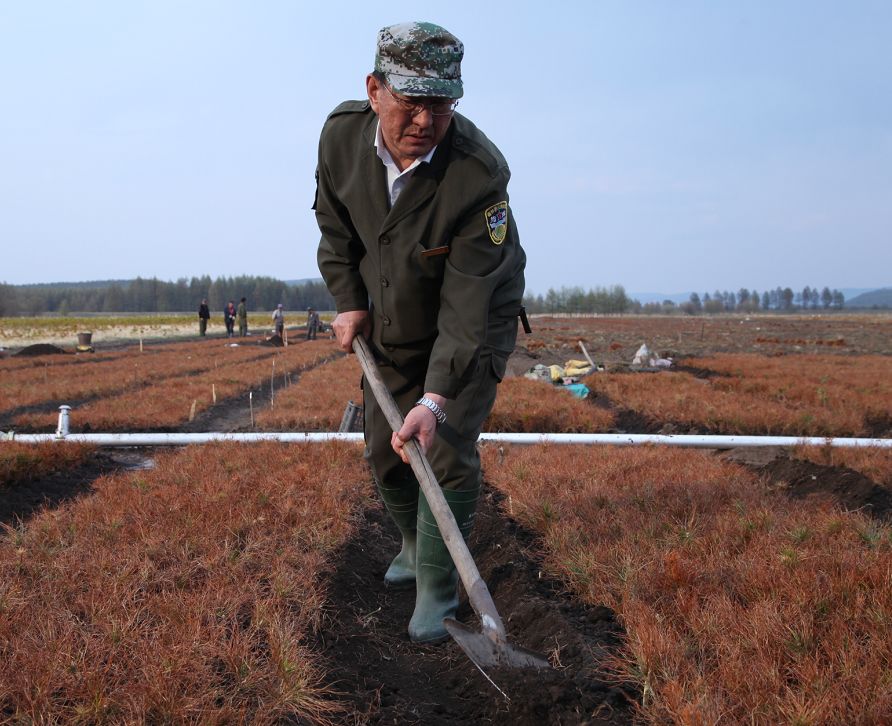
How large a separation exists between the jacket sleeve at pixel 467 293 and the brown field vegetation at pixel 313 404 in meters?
6.13

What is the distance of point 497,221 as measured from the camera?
9.65ft

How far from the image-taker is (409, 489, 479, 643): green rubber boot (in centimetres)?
323

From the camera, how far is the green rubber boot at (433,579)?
323cm

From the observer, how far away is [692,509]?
438 centimetres

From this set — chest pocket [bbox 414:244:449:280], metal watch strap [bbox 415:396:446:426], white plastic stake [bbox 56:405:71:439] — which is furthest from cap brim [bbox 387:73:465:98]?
white plastic stake [bbox 56:405:71:439]

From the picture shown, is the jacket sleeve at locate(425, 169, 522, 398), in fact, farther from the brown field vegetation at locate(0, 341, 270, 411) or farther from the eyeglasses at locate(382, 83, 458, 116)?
the brown field vegetation at locate(0, 341, 270, 411)

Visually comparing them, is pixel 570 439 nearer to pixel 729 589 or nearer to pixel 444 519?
pixel 729 589

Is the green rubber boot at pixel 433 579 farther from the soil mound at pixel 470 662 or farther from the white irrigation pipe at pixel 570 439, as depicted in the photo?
the white irrigation pipe at pixel 570 439

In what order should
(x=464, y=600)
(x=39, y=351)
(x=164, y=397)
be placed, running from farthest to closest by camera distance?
(x=39, y=351)
(x=164, y=397)
(x=464, y=600)

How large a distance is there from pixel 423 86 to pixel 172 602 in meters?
2.19

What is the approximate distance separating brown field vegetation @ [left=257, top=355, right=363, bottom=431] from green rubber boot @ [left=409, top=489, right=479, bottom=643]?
18.7 ft

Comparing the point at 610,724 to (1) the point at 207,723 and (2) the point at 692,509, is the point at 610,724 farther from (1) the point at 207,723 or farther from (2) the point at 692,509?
(2) the point at 692,509

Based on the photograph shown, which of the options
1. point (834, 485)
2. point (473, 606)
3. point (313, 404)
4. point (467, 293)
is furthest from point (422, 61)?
point (313, 404)

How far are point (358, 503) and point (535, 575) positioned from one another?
1809mm
